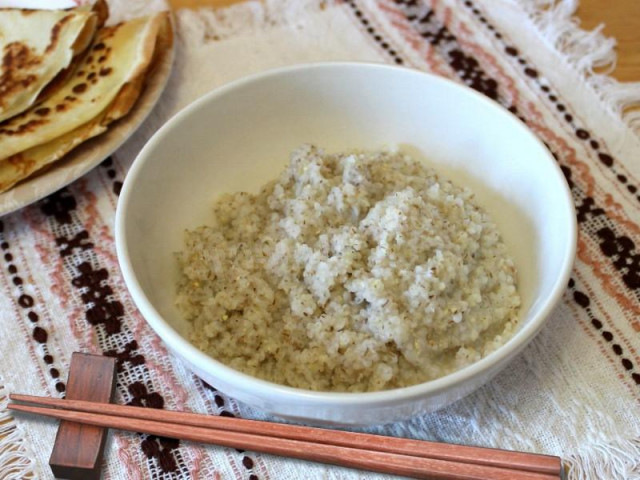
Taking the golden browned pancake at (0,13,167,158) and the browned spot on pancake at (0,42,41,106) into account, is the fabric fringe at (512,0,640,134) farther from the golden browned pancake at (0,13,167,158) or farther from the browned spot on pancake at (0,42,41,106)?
the browned spot on pancake at (0,42,41,106)

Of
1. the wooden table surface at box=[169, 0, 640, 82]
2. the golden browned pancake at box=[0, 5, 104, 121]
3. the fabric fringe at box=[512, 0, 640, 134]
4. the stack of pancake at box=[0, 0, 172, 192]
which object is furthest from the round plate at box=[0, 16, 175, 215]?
the fabric fringe at box=[512, 0, 640, 134]


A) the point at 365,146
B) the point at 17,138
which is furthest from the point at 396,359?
the point at 17,138

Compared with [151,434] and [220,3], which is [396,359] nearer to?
[151,434]

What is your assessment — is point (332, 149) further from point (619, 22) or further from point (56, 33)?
point (619, 22)

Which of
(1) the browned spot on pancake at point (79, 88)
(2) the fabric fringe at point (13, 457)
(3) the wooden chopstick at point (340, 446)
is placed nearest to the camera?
(3) the wooden chopstick at point (340, 446)

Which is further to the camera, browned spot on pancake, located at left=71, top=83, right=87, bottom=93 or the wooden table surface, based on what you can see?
the wooden table surface

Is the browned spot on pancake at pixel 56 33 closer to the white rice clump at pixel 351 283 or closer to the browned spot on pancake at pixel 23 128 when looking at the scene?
the browned spot on pancake at pixel 23 128

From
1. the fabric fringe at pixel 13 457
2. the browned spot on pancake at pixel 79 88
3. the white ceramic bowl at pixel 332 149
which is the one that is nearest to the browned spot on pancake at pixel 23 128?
the browned spot on pancake at pixel 79 88
